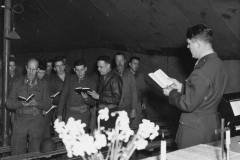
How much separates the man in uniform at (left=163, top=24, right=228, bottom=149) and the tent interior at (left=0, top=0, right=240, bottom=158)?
5.35 ft

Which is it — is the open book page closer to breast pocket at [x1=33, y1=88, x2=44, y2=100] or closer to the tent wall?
the tent wall

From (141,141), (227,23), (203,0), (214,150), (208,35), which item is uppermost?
(203,0)

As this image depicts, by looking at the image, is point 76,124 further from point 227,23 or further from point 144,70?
point 144,70

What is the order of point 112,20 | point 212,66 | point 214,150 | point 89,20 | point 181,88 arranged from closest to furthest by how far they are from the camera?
point 214,150 → point 212,66 → point 181,88 → point 112,20 → point 89,20

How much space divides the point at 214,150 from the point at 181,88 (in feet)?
2.23

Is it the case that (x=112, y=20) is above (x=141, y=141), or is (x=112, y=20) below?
above

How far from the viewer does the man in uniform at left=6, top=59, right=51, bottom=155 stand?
366cm

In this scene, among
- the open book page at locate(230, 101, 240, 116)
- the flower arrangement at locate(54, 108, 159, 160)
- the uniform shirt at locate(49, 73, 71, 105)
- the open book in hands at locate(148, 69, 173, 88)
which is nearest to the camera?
the flower arrangement at locate(54, 108, 159, 160)

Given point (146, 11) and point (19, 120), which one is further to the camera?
point (146, 11)

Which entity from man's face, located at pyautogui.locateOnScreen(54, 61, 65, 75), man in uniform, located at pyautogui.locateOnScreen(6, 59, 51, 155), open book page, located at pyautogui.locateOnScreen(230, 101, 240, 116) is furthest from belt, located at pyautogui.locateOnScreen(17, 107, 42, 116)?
open book page, located at pyautogui.locateOnScreen(230, 101, 240, 116)

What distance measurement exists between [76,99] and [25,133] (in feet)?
3.38

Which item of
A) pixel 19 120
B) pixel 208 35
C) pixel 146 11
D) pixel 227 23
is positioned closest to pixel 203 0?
pixel 227 23

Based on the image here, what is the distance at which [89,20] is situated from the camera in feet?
20.6

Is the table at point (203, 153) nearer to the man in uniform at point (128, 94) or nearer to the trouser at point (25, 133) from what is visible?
the trouser at point (25, 133)
